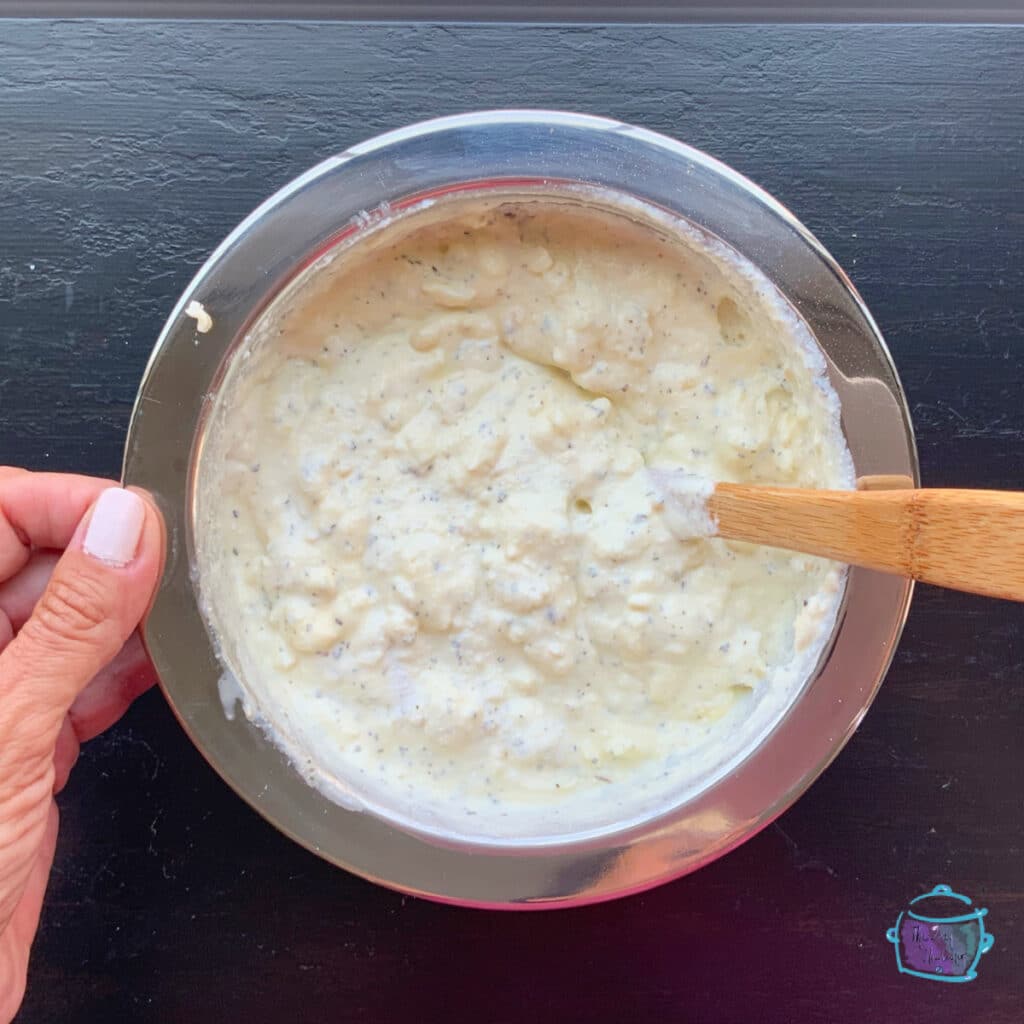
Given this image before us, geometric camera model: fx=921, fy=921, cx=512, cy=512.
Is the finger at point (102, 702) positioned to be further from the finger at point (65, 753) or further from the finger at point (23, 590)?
the finger at point (23, 590)

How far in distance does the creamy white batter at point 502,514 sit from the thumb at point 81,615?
10cm

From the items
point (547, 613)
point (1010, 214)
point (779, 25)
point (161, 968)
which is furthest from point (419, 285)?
point (161, 968)

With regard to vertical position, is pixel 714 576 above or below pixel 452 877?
above

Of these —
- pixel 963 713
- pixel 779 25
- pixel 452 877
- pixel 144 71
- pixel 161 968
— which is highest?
pixel 779 25

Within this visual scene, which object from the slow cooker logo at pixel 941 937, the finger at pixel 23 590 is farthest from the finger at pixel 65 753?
the slow cooker logo at pixel 941 937

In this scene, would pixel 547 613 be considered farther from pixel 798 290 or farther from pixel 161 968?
pixel 161 968

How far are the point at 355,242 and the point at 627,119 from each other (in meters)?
0.35

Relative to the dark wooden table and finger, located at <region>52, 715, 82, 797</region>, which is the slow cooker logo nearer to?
the dark wooden table

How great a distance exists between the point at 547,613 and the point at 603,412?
213 millimetres

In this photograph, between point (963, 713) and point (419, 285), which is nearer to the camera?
point (419, 285)

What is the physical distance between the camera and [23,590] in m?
0.97

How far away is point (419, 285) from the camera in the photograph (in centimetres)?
93

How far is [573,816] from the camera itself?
37.3 inches

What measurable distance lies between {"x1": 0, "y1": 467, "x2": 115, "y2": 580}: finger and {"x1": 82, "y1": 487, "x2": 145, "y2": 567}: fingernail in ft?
0.31
